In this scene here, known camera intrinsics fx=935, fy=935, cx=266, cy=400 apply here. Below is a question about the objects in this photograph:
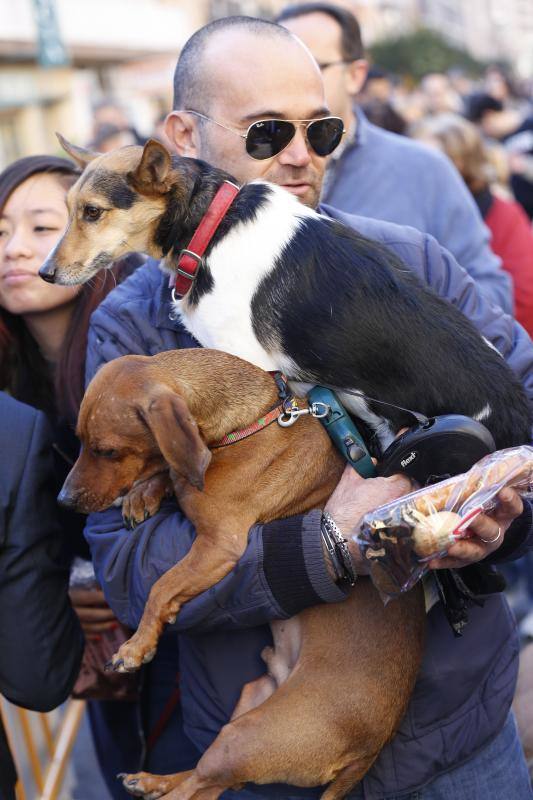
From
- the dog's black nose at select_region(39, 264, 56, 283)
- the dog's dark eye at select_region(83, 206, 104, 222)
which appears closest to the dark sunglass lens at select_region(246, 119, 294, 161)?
the dog's dark eye at select_region(83, 206, 104, 222)

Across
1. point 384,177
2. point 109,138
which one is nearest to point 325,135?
point 384,177

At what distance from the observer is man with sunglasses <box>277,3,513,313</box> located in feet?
15.4

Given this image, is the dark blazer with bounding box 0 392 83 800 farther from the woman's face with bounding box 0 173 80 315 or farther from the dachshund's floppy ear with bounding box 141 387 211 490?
the woman's face with bounding box 0 173 80 315

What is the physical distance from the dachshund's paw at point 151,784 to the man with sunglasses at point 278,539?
0.14 meters

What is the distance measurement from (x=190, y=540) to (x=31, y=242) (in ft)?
5.63

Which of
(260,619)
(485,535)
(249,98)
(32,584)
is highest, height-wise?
(249,98)

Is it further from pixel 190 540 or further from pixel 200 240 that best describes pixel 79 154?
pixel 190 540

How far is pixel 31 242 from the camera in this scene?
12.3 feet

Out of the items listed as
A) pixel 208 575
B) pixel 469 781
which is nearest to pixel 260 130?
pixel 208 575

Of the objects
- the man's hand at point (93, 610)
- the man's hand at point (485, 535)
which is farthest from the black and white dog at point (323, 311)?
the man's hand at point (93, 610)

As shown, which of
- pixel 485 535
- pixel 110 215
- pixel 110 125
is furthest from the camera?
pixel 110 125

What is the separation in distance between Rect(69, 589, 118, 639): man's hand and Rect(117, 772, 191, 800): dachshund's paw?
1.02m

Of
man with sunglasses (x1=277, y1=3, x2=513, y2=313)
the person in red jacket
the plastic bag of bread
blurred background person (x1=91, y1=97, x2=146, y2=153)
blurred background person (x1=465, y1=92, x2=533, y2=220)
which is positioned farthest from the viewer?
blurred background person (x1=465, y1=92, x2=533, y2=220)

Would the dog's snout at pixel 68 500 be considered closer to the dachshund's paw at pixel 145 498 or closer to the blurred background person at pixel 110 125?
the dachshund's paw at pixel 145 498
